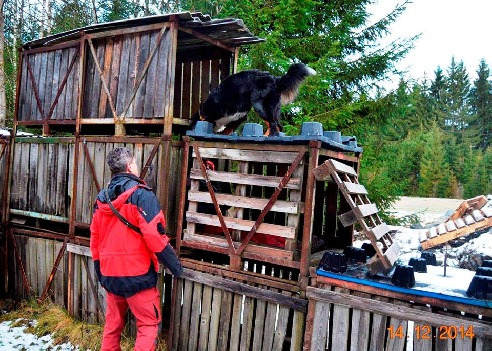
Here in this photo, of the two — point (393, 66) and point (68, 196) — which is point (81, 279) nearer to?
point (68, 196)

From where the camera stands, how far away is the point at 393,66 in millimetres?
11500

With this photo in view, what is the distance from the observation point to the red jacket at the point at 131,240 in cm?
391

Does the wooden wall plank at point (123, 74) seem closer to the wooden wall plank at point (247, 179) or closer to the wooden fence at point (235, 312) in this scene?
the wooden wall plank at point (247, 179)

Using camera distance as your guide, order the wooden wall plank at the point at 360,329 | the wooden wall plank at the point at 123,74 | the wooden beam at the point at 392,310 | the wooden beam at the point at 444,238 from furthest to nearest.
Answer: the wooden beam at the point at 444,238 → the wooden wall plank at the point at 123,74 → the wooden wall plank at the point at 360,329 → the wooden beam at the point at 392,310

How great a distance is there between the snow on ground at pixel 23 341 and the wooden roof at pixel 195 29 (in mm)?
5061

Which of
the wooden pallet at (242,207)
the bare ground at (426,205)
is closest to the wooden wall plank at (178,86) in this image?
the wooden pallet at (242,207)

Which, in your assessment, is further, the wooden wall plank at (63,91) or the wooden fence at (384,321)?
the wooden wall plank at (63,91)

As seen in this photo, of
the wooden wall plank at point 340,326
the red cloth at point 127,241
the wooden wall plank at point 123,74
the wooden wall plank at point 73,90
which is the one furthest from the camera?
the wooden wall plank at point 73,90

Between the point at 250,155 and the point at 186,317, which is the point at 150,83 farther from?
the point at 186,317

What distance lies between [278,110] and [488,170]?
1282 inches

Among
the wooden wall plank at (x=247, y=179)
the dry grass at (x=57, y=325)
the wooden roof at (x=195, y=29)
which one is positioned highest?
the wooden roof at (x=195, y=29)

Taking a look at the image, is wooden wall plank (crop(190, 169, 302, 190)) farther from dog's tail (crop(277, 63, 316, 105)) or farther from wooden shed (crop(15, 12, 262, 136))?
dog's tail (crop(277, 63, 316, 105))

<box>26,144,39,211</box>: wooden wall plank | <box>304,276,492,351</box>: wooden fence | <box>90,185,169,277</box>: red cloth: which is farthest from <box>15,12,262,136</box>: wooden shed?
<box>304,276,492,351</box>: wooden fence

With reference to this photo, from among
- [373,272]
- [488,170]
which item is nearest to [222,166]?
[373,272]
